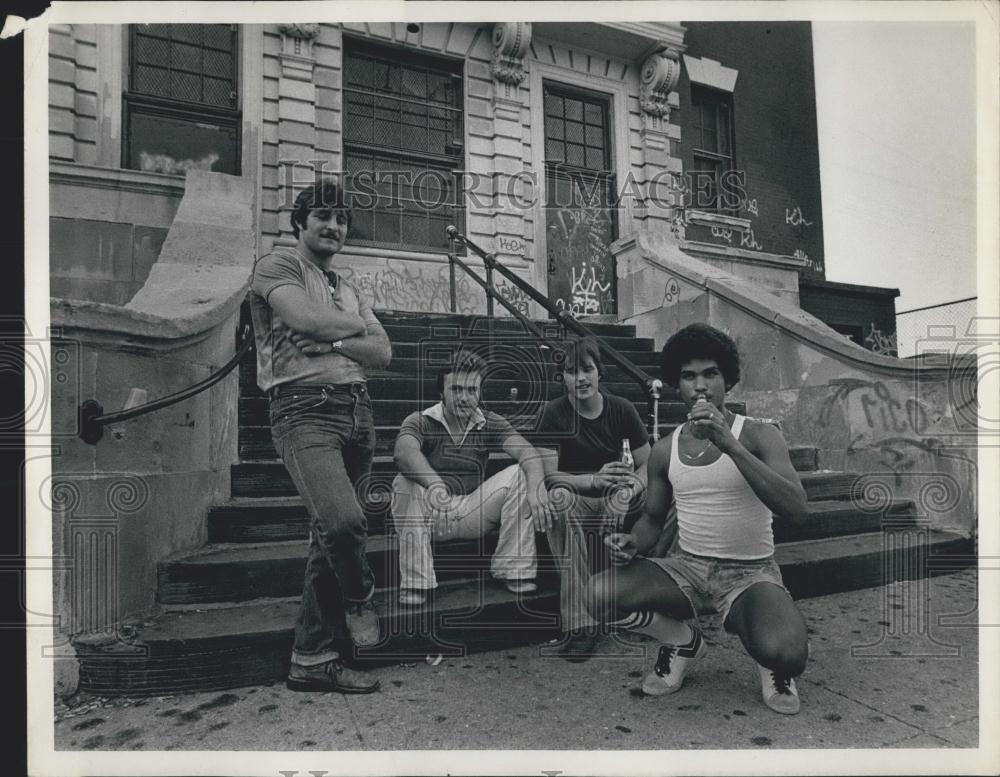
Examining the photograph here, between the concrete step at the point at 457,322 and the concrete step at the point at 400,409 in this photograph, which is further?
the concrete step at the point at 457,322

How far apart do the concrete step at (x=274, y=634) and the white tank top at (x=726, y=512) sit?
881 millimetres

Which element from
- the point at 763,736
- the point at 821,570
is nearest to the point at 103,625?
the point at 763,736

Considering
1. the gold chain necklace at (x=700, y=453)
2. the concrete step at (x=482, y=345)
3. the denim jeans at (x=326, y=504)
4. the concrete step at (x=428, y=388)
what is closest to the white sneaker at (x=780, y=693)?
the gold chain necklace at (x=700, y=453)

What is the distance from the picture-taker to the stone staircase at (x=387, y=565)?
2494 mm

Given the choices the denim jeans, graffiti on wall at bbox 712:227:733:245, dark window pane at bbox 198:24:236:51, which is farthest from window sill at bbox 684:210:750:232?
the denim jeans

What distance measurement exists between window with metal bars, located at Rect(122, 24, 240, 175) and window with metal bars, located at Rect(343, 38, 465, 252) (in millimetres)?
1368

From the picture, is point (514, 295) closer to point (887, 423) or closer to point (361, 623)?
point (887, 423)

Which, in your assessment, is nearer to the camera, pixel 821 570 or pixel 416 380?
pixel 821 570

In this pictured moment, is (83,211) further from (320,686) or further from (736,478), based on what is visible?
(736,478)

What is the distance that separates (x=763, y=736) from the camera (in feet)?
7.34

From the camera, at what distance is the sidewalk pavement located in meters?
2.23

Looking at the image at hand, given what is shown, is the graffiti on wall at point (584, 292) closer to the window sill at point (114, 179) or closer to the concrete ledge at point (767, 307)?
the concrete ledge at point (767, 307)

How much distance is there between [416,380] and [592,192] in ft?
17.5

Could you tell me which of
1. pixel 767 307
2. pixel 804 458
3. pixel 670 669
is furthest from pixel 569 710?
pixel 767 307
